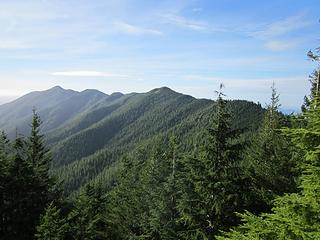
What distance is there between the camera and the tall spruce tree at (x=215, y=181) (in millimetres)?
17203

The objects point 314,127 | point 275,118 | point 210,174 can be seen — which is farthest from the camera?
point 275,118

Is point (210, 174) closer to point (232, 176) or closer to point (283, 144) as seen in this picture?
point (232, 176)

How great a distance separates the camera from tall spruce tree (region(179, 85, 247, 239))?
17.2 meters

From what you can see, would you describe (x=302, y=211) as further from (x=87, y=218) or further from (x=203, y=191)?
(x=87, y=218)

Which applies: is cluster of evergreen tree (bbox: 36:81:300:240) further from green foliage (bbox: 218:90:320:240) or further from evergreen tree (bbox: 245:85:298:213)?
green foliage (bbox: 218:90:320:240)

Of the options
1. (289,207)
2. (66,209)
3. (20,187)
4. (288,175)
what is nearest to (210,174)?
(289,207)

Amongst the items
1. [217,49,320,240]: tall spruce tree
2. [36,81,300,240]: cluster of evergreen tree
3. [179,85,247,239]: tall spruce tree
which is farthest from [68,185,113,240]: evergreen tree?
[217,49,320,240]: tall spruce tree

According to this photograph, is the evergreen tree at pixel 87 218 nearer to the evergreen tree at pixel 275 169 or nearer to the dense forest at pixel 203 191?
the dense forest at pixel 203 191

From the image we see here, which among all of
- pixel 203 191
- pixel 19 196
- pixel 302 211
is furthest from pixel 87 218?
pixel 302 211

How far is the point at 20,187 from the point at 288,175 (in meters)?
22.9

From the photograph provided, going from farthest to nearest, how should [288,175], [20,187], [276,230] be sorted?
1. [20,187]
2. [288,175]
3. [276,230]

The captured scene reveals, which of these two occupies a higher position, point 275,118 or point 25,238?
point 275,118

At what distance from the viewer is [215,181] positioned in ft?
56.6

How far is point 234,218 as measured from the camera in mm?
17531
